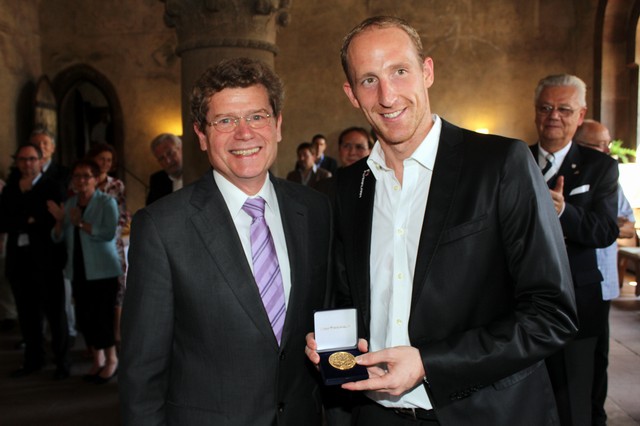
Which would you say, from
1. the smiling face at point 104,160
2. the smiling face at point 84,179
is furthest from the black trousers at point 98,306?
the smiling face at point 104,160

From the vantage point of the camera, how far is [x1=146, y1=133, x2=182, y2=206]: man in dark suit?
5262 millimetres

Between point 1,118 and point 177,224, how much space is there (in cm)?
1036

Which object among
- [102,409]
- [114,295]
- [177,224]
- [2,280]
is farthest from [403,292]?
[2,280]

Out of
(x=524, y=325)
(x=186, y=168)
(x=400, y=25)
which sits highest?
(x=400, y=25)

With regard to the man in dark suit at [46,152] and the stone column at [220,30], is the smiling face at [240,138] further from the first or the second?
the man in dark suit at [46,152]

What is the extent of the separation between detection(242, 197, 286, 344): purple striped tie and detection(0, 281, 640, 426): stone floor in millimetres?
2964

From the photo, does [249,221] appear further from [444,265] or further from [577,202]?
[577,202]

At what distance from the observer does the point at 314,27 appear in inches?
491

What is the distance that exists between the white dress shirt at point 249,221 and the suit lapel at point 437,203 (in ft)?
1.54

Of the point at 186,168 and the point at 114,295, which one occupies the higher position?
the point at 186,168

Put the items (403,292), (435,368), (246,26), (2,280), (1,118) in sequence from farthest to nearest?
1. (1,118)
2. (2,280)
3. (246,26)
4. (403,292)
5. (435,368)

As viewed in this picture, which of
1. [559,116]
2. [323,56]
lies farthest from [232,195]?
[323,56]

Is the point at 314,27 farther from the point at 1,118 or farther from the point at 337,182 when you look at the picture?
the point at 337,182

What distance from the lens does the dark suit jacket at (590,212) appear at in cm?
264
